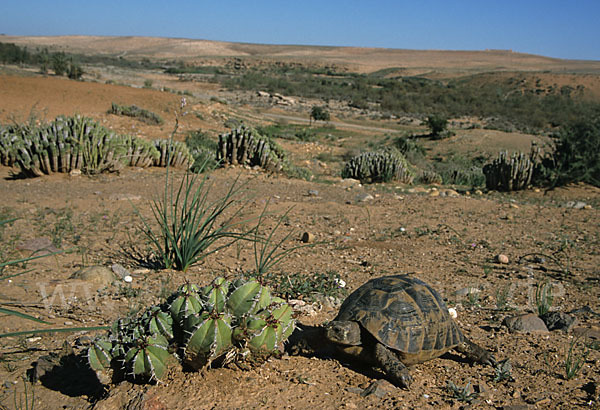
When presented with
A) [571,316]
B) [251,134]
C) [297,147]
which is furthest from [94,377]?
[297,147]

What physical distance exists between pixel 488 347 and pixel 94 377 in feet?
9.65

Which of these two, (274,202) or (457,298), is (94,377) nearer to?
(457,298)

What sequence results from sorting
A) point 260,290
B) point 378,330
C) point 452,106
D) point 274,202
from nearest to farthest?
point 260,290 → point 378,330 → point 274,202 → point 452,106

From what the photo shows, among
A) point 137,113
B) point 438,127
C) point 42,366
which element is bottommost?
point 42,366

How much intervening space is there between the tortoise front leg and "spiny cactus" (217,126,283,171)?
30.0ft

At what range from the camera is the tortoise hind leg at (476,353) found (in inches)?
133

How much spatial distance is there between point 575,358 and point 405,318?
51.5 inches

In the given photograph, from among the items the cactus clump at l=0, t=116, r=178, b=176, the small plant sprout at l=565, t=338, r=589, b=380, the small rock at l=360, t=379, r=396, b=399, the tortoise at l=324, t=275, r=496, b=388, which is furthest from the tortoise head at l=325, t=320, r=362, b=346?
the cactus clump at l=0, t=116, r=178, b=176

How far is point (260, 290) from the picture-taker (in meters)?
2.97

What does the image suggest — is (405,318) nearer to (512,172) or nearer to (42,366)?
(42,366)

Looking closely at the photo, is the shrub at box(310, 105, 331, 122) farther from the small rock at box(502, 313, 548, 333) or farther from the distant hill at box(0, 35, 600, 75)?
the distant hill at box(0, 35, 600, 75)

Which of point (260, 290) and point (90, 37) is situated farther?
point (90, 37)

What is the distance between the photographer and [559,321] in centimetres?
399

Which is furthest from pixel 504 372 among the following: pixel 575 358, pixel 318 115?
pixel 318 115
